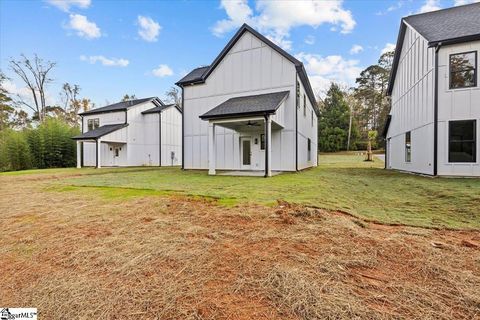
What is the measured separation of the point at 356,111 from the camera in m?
43.8

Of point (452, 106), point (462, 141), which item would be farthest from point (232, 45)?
point (462, 141)

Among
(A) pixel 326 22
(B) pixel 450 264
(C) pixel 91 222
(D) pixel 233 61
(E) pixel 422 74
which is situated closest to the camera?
(B) pixel 450 264

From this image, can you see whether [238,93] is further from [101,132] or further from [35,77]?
[35,77]

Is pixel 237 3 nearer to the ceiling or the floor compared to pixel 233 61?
nearer to the ceiling

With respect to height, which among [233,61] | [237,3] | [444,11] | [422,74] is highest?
[237,3]

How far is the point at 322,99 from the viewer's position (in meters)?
43.1

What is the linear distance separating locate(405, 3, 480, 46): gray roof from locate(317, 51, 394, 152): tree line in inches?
913

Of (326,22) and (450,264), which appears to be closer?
(450,264)

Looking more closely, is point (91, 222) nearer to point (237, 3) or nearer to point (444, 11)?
point (237, 3)

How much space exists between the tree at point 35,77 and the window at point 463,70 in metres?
37.8

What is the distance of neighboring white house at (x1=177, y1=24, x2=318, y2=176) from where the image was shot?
454 inches

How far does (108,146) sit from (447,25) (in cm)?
2437

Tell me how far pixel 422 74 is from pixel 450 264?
448 inches

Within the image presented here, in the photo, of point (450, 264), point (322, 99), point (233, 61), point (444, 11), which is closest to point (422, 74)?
point (444, 11)
